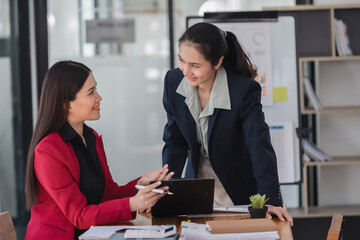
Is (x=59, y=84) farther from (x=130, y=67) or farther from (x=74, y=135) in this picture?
(x=130, y=67)

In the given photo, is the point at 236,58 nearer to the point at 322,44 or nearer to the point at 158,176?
the point at 158,176

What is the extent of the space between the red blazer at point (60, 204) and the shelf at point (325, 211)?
225 centimetres

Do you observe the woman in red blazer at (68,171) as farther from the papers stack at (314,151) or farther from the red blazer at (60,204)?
the papers stack at (314,151)

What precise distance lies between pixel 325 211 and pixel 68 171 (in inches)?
101

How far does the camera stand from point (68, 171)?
2072 mm

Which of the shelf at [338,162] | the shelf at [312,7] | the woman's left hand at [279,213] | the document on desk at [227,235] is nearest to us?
the document on desk at [227,235]

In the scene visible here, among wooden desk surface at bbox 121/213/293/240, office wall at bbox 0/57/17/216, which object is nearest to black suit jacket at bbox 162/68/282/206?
wooden desk surface at bbox 121/213/293/240

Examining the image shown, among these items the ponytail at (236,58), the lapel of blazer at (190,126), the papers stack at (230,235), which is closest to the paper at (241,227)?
the papers stack at (230,235)

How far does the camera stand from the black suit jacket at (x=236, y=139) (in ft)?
7.68

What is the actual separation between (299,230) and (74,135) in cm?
250

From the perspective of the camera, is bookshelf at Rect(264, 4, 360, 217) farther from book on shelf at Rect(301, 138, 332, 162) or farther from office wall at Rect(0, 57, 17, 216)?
office wall at Rect(0, 57, 17, 216)

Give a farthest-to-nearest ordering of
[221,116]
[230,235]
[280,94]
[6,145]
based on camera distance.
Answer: [6,145], [280,94], [221,116], [230,235]

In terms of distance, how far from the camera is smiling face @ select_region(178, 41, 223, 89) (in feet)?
7.50

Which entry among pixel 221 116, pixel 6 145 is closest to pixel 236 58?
pixel 221 116
